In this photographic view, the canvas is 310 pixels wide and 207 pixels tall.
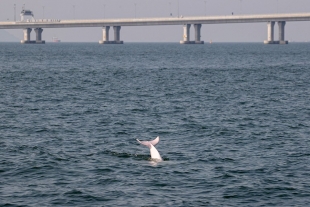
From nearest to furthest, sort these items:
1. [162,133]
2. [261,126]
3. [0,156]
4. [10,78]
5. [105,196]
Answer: [105,196]
[0,156]
[162,133]
[261,126]
[10,78]

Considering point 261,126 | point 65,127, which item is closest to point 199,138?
point 261,126

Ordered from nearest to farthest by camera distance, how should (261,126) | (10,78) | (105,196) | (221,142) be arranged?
(105,196), (221,142), (261,126), (10,78)

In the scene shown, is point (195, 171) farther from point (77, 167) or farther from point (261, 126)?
point (261, 126)

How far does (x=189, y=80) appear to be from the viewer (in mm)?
84500

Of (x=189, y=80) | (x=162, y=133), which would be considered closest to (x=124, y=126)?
(x=162, y=133)

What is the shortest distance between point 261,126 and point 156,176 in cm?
1581

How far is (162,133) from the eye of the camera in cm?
4016

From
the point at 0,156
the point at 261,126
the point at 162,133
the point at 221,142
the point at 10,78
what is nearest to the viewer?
the point at 0,156

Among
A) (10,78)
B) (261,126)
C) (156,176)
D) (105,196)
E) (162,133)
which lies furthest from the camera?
(10,78)

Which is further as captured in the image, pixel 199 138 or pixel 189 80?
pixel 189 80

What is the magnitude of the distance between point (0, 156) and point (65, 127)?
32.0 ft

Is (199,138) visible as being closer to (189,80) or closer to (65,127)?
(65,127)

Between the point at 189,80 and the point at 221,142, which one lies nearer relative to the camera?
the point at 221,142

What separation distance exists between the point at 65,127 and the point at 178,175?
14801 mm
